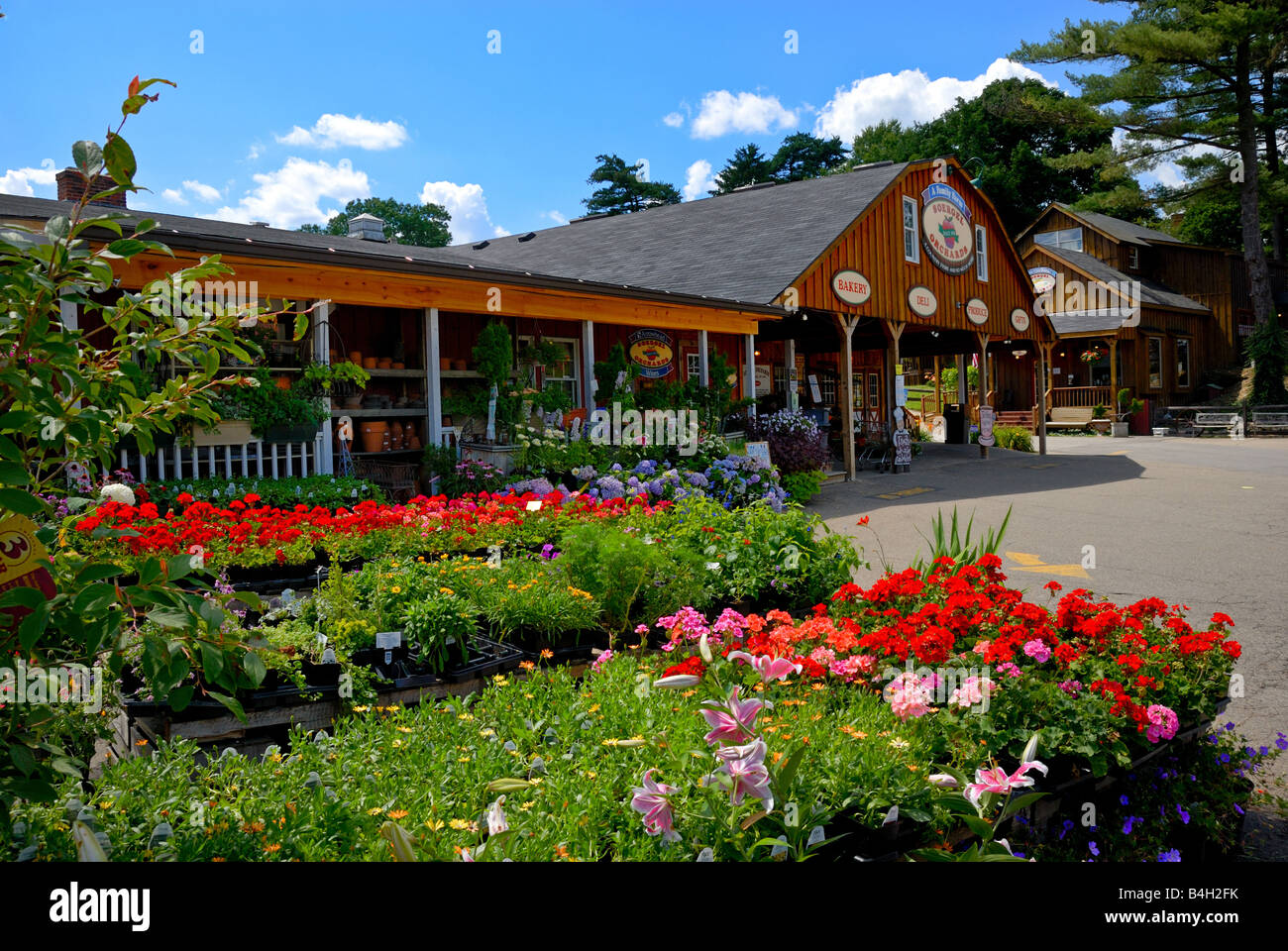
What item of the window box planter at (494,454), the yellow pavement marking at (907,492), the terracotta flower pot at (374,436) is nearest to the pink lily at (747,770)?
the window box planter at (494,454)

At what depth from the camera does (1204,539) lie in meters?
10.3

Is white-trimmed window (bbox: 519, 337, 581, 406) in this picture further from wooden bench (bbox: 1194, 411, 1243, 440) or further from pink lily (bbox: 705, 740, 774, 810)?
wooden bench (bbox: 1194, 411, 1243, 440)

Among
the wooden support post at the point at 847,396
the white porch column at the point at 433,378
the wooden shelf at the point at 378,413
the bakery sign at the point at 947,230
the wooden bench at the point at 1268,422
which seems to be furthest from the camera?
the wooden bench at the point at 1268,422

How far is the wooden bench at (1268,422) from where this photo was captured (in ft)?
Result: 92.2

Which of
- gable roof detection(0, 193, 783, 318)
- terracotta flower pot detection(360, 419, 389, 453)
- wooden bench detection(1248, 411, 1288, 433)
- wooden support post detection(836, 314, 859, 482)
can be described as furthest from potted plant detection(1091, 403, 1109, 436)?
terracotta flower pot detection(360, 419, 389, 453)

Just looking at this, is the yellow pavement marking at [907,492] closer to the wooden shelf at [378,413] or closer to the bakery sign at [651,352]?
the bakery sign at [651,352]

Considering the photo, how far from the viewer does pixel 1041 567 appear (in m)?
8.78

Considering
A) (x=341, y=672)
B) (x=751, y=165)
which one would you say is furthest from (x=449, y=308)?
(x=751, y=165)

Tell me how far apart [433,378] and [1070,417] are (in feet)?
88.5

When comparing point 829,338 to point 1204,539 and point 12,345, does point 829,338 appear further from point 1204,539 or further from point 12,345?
point 12,345

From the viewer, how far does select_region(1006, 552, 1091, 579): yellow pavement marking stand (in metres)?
8.45

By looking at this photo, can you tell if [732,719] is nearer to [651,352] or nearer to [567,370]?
[567,370]

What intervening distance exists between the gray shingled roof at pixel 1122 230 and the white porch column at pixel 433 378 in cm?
3357

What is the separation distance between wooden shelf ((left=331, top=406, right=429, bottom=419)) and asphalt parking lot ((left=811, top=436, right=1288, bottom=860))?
533 cm
